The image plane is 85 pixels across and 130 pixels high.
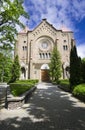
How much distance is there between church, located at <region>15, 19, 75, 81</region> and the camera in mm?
56719

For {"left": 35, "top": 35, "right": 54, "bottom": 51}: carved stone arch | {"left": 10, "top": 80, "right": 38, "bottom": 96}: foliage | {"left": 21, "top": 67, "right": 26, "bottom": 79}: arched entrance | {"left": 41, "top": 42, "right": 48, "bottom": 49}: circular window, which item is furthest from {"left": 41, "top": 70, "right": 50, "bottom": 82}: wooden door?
{"left": 10, "top": 80, "right": 38, "bottom": 96}: foliage

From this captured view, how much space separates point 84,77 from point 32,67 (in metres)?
32.7

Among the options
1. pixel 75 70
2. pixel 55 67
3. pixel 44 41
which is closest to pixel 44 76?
pixel 55 67

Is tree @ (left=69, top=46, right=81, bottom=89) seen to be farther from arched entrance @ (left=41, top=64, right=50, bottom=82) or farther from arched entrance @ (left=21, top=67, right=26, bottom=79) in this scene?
arched entrance @ (left=21, top=67, right=26, bottom=79)

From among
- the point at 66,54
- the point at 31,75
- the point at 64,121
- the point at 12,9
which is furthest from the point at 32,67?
the point at 64,121

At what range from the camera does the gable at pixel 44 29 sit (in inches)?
2289

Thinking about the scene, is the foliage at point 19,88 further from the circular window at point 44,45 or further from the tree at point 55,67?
the circular window at point 44,45

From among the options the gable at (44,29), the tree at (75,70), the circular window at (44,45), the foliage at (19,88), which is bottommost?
the foliage at (19,88)

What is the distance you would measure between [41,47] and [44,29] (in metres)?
5.36

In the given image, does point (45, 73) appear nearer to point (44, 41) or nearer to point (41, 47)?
point (41, 47)

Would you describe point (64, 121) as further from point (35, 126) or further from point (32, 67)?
point (32, 67)

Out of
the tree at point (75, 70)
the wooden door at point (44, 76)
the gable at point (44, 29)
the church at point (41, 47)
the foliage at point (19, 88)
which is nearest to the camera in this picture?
the foliage at point (19, 88)

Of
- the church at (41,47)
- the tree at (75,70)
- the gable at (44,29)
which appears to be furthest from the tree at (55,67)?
the tree at (75,70)

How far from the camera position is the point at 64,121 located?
29.8 feet
